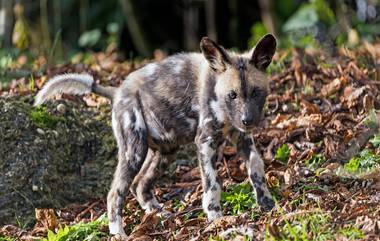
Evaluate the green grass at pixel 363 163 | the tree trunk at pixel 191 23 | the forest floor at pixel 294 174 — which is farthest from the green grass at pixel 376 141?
the tree trunk at pixel 191 23

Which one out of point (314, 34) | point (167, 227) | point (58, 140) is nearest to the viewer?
point (167, 227)

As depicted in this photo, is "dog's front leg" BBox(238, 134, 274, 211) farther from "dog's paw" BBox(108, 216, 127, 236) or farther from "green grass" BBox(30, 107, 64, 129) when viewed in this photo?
"green grass" BBox(30, 107, 64, 129)

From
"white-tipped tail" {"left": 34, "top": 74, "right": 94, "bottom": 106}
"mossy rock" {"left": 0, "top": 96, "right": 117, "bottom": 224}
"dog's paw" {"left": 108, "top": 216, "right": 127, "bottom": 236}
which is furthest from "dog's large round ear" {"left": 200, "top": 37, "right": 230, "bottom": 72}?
"mossy rock" {"left": 0, "top": 96, "right": 117, "bottom": 224}

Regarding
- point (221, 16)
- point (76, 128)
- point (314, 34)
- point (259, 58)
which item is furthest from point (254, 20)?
point (259, 58)

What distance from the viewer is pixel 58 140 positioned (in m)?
8.26

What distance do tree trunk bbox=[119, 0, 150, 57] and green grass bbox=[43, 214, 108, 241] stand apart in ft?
25.3

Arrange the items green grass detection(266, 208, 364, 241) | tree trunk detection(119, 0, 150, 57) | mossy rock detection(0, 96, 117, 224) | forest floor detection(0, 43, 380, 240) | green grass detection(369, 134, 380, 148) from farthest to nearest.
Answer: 1. tree trunk detection(119, 0, 150, 57)
2. mossy rock detection(0, 96, 117, 224)
3. green grass detection(369, 134, 380, 148)
4. forest floor detection(0, 43, 380, 240)
5. green grass detection(266, 208, 364, 241)

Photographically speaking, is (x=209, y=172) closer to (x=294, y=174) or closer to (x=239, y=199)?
(x=239, y=199)

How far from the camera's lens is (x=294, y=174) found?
24.0 ft

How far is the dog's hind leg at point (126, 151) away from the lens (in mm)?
7117

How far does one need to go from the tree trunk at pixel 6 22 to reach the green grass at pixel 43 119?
436cm

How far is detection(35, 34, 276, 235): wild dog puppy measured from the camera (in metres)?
6.91

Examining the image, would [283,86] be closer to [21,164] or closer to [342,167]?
[342,167]

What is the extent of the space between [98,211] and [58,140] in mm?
903
